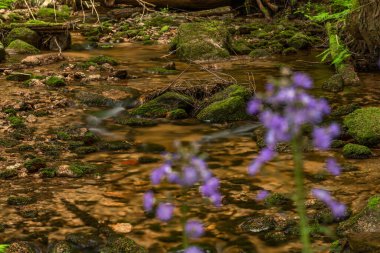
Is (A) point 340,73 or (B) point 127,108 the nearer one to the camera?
(B) point 127,108

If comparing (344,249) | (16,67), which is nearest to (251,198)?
(344,249)

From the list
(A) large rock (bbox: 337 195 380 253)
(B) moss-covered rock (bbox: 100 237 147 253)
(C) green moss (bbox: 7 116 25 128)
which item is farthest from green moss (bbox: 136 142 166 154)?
(A) large rock (bbox: 337 195 380 253)

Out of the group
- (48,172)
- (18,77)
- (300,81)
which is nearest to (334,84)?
(48,172)

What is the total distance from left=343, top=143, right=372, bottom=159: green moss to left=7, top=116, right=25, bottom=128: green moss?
467cm

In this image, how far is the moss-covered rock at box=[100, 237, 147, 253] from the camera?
13.8 ft

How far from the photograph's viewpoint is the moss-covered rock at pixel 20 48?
592 inches

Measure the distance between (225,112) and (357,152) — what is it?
8.51 ft

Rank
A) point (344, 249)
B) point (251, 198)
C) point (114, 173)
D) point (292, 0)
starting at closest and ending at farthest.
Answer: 1. point (344, 249)
2. point (251, 198)
3. point (114, 173)
4. point (292, 0)

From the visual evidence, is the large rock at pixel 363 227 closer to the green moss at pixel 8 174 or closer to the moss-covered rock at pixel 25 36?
the green moss at pixel 8 174

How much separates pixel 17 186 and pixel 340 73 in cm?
763

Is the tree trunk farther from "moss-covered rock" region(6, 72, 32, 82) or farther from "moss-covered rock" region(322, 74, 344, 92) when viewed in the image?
"moss-covered rock" region(6, 72, 32, 82)

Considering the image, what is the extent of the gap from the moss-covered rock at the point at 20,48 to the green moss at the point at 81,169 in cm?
977

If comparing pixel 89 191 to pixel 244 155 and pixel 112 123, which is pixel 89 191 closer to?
pixel 244 155

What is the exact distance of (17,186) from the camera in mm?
5648
